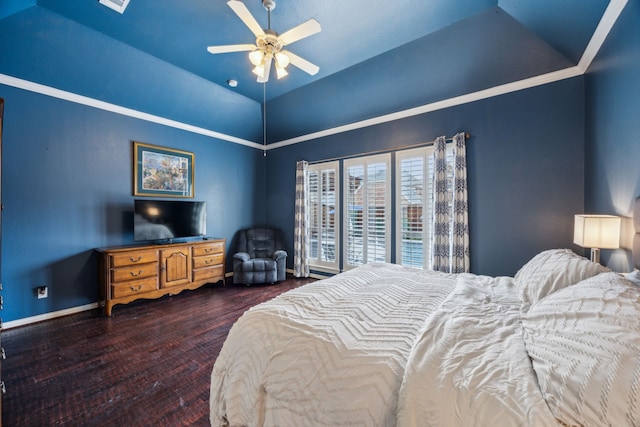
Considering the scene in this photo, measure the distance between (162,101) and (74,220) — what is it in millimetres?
2046

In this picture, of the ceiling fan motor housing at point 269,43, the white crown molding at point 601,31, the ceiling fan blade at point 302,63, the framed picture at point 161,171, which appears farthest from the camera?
the framed picture at point 161,171

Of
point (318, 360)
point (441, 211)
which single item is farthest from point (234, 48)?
point (441, 211)

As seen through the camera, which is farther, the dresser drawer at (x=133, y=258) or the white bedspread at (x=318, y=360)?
the dresser drawer at (x=133, y=258)

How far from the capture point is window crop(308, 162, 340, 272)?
183 inches

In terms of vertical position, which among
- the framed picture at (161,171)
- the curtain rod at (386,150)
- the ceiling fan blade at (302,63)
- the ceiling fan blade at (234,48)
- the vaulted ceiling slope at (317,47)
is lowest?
the framed picture at (161,171)

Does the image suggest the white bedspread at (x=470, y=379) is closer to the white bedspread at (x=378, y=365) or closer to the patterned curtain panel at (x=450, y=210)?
the white bedspread at (x=378, y=365)

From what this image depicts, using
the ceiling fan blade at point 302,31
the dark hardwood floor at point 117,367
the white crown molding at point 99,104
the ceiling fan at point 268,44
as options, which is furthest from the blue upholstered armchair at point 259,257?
the ceiling fan blade at point 302,31

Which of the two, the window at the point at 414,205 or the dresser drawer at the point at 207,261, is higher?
the window at the point at 414,205

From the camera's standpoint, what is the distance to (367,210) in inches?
168

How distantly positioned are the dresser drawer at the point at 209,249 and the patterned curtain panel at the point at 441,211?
3.42 metres

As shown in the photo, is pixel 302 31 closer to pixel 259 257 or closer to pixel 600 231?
pixel 600 231

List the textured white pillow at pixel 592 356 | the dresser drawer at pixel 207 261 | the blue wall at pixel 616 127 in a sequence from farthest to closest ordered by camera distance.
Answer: the dresser drawer at pixel 207 261
the blue wall at pixel 616 127
the textured white pillow at pixel 592 356

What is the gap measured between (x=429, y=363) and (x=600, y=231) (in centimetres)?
205

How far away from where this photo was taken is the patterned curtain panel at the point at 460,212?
3305 mm
